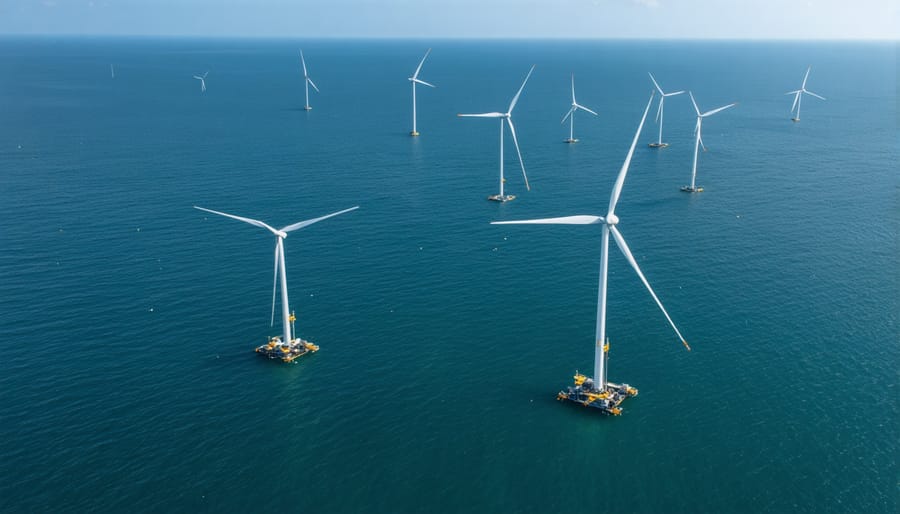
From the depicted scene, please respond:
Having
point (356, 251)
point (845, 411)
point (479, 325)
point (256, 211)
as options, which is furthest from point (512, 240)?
point (845, 411)

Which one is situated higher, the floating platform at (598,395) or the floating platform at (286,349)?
the floating platform at (286,349)

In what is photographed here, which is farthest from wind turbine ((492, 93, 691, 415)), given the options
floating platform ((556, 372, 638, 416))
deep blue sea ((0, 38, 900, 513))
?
deep blue sea ((0, 38, 900, 513))

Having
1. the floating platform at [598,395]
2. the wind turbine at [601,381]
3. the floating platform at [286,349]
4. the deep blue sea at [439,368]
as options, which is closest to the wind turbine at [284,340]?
the floating platform at [286,349]

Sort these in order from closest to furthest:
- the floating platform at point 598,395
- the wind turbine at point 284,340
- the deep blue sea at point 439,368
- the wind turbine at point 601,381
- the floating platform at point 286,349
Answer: the deep blue sea at point 439,368, the wind turbine at point 601,381, the floating platform at point 598,395, the wind turbine at point 284,340, the floating platform at point 286,349

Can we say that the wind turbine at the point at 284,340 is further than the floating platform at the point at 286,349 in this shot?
No

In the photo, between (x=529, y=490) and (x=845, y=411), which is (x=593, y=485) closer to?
(x=529, y=490)

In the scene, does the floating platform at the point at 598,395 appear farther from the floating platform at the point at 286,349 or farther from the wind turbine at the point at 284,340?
the wind turbine at the point at 284,340

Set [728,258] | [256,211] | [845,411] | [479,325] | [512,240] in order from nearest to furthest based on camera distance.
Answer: [845,411], [479,325], [728,258], [512,240], [256,211]

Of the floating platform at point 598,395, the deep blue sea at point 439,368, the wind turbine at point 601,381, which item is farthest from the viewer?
the floating platform at point 598,395
